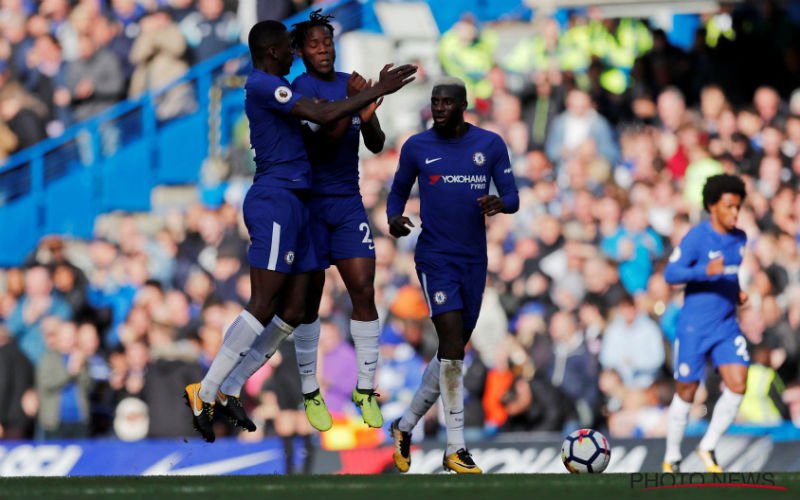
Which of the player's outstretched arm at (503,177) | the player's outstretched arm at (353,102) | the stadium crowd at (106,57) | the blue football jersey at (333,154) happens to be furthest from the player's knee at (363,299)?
the stadium crowd at (106,57)

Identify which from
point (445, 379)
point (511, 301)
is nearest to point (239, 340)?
point (445, 379)

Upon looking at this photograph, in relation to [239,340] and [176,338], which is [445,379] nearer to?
[239,340]

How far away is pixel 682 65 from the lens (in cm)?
1914

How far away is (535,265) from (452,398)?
585 centimetres

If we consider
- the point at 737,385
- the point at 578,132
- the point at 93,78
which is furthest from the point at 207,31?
the point at 737,385

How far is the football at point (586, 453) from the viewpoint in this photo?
10203 millimetres

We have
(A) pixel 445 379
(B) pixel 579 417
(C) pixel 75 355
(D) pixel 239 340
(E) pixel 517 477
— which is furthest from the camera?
(C) pixel 75 355

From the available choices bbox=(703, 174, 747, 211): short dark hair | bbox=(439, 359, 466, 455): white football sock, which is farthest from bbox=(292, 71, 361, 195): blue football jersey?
bbox=(703, 174, 747, 211): short dark hair

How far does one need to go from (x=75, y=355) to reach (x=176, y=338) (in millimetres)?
1084

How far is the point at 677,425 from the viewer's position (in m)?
13.1

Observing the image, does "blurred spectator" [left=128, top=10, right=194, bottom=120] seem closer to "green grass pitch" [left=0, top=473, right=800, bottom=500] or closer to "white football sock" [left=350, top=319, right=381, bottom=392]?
"white football sock" [left=350, top=319, right=381, bottom=392]

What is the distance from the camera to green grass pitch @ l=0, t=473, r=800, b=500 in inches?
331

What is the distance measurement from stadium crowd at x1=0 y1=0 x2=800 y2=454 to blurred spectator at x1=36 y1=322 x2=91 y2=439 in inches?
0.8

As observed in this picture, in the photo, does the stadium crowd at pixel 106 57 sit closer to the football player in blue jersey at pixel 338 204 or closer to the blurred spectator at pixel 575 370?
the blurred spectator at pixel 575 370
